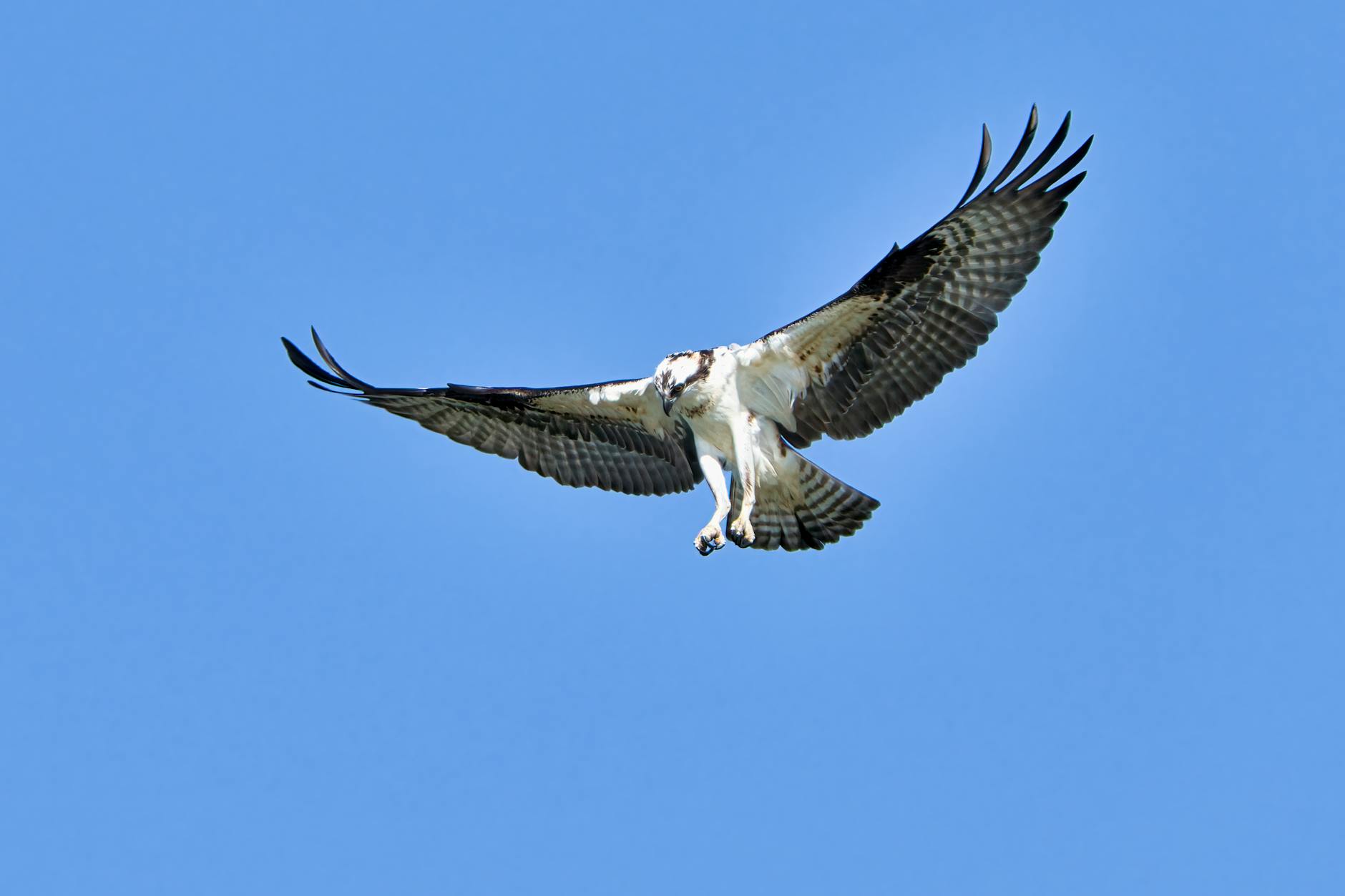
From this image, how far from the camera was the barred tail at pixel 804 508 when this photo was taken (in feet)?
49.8

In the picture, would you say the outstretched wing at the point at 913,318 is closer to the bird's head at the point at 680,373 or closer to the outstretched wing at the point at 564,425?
the bird's head at the point at 680,373

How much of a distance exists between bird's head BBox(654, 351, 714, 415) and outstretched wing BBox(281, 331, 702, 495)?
75 centimetres

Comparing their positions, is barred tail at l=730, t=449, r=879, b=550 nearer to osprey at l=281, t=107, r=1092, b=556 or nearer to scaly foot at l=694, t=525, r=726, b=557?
osprey at l=281, t=107, r=1092, b=556

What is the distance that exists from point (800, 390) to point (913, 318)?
1070mm

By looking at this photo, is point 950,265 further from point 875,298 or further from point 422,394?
point 422,394

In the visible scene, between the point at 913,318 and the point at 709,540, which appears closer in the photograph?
the point at 709,540

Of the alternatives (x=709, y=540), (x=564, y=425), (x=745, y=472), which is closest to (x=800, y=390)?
(x=745, y=472)

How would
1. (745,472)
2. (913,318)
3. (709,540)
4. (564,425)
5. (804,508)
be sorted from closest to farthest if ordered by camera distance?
(709,540) < (913,318) < (745,472) < (804,508) < (564,425)

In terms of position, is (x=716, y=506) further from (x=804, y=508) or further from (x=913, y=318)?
(x=913, y=318)

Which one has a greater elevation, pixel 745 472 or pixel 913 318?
pixel 913 318

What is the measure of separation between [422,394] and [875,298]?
406cm

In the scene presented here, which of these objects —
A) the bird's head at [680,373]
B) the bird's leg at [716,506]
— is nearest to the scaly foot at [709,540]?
the bird's leg at [716,506]

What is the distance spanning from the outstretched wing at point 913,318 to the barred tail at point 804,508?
15.8 inches

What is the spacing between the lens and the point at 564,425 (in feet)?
52.7
